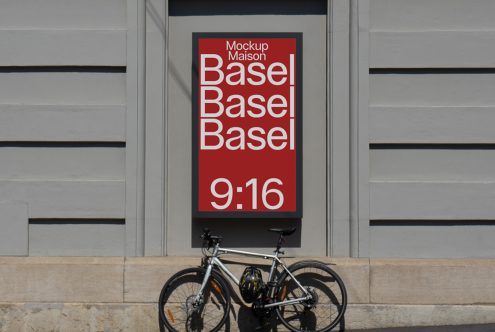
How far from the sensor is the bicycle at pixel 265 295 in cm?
835

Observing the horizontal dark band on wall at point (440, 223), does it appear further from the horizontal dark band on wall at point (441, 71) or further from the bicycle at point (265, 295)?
the horizontal dark band on wall at point (441, 71)

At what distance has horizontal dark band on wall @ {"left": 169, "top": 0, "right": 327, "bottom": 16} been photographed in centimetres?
896

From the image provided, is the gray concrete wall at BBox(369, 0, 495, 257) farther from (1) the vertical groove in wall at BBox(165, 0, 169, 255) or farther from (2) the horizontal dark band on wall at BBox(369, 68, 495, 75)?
(1) the vertical groove in wall at BBox(165, 0, 169, 255)

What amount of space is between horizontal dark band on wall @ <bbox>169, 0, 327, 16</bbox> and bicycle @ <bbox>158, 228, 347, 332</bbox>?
2.55 metres

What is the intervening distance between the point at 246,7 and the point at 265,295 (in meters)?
3.31

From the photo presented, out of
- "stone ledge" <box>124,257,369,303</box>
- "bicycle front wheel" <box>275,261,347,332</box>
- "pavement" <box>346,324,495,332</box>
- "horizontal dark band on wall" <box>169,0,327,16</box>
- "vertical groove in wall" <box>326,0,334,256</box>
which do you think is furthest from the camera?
"horizontal dark band on wall" <box>169,0,327,16</box>

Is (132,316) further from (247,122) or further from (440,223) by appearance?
(440,223)

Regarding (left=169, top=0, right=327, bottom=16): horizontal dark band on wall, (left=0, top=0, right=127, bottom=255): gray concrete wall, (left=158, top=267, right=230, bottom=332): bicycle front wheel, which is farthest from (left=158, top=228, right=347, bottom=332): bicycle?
(left=169, top=0, right=327, bottom=16): horizontal dark band on wall

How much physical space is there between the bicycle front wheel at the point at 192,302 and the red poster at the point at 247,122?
0.97 m

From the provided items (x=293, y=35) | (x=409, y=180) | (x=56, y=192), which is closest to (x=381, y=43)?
(x=293, y=35)

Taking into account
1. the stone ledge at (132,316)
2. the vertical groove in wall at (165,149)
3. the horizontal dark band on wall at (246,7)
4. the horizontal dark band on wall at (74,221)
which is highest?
the horizontal dark band on wall at (246,7)

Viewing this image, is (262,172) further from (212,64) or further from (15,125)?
(15,125)

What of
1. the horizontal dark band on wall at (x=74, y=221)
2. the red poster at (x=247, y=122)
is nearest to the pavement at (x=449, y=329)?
the red poster at (x=247, y=122)

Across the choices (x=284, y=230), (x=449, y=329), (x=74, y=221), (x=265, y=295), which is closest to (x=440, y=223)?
(x=449, y=329)
